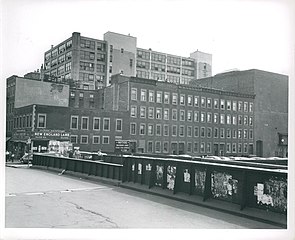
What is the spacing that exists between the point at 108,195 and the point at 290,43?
324 inches

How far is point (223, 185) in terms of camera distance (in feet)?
31.5

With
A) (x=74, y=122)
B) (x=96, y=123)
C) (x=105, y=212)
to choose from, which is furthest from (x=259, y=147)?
(x=105, y=212)

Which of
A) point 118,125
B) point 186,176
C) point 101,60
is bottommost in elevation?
point 186,176

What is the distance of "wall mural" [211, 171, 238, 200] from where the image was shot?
9314 mm

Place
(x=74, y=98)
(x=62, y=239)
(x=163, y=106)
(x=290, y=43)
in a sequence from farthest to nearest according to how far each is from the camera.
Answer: (x=74, y=98) → (x=163, y=106) → (x=290, y=43) → (x=62, y=239)

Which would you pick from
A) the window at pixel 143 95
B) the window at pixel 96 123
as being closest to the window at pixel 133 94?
the window at pixel 143 95

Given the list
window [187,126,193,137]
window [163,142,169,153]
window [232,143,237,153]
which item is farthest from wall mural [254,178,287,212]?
window [232,143,237,153]

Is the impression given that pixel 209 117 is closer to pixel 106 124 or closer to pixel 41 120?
pixel 106 124

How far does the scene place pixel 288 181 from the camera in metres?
8.03

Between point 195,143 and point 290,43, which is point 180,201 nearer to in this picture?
point 290,43

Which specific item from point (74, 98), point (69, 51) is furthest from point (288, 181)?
point (69, 51)

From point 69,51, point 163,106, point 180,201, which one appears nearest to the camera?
point 180,201

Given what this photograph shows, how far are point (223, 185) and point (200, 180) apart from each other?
980 mm

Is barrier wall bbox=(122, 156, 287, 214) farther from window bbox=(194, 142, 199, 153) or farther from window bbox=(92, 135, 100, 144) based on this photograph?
window bbox=(194, 142, 199, 153)
